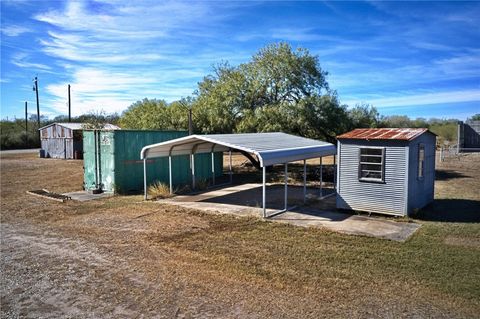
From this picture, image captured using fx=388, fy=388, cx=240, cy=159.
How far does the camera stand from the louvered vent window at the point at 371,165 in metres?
11.0

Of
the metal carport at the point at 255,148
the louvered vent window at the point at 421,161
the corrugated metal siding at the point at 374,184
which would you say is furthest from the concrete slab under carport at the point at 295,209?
the louvered vent window at the point at 421,161

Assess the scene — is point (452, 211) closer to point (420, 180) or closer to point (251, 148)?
point (420, 180)

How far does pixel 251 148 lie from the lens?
11.3m

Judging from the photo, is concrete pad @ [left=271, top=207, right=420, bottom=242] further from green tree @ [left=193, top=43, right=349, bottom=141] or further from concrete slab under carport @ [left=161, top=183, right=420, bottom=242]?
green tree @ [left=193, top=43, right=349, bottom=141]

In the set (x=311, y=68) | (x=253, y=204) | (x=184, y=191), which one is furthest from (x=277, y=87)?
(x=253, y=204)

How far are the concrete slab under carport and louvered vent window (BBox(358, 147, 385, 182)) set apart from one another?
3.83 ft

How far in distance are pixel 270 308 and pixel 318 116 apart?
14967mm

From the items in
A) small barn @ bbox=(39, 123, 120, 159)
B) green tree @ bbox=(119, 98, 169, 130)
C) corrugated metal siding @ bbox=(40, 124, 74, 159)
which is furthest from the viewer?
corrugated metal siding @ bbox=(40, 124, 74, 159)

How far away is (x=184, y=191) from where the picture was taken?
1568 cm

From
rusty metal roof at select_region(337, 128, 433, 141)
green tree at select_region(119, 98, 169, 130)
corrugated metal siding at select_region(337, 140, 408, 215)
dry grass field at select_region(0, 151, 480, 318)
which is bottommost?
dry grass field at select_region(0, 151, 480, 318)

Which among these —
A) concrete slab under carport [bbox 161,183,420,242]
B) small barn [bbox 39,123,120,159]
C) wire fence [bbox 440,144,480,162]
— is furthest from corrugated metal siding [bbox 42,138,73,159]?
wire fence [bbox 440,144,480,162]

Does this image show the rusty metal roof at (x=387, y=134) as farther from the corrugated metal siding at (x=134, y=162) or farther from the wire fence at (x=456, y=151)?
the wire fence at (x=456, y=151)

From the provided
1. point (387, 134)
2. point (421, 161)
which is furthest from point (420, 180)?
point (387, 134)

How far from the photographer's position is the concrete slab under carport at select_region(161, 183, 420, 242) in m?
9.56
